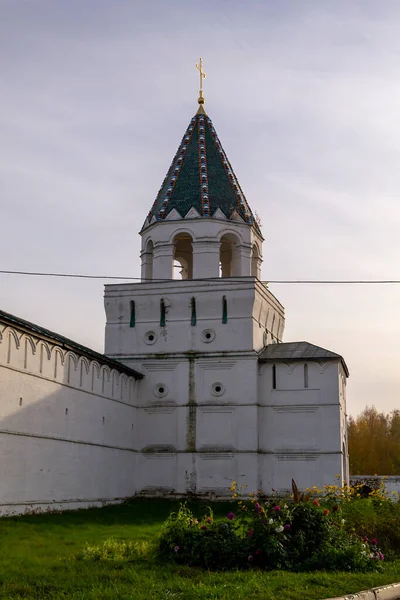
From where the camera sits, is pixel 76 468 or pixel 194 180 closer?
pixel 76 468

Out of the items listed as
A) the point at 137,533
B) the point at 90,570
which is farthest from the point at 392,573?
the point at 137,533

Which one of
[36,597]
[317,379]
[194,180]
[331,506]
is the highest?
[194,180]

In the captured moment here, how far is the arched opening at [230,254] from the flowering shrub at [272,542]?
17.4m

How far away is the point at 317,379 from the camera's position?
28.0m

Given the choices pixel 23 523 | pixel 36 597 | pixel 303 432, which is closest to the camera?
pixel 36 597

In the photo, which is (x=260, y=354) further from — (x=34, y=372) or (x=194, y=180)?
(x=34, y=372)

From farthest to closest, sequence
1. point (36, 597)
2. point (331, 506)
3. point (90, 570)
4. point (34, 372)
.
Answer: point (34, 372), point (331, 506), point (90, 570), point (36, 597)

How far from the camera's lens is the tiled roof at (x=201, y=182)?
29.4m

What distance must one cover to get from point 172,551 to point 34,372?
10.6 m

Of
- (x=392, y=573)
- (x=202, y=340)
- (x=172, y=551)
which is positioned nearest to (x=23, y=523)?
(x=172, y=551)

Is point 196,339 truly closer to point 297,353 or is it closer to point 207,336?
point 207,336

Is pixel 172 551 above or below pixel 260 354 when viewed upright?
below

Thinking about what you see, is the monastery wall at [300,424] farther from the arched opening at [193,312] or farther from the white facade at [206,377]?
the arched opening at [193,312]

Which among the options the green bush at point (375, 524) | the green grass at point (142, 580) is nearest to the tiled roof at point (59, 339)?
the green grass at point (142, 580)
